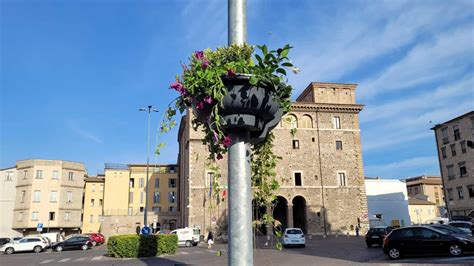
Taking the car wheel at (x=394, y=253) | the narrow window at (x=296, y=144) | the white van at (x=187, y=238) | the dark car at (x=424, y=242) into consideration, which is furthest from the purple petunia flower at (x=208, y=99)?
A: the narrow window at (x=296, y=144)

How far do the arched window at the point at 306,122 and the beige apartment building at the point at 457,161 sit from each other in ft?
60.3

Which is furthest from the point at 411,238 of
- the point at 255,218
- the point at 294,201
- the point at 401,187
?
the point at 401,187

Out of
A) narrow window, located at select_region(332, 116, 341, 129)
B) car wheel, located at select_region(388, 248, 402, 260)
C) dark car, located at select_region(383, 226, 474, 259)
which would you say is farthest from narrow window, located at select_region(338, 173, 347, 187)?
car wheel, located at select_region(388, 248, 402, 260)

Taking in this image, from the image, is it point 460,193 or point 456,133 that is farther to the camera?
point 456,133

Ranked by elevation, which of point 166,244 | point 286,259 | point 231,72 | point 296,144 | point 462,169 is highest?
point 296,144

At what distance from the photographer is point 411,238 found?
16969 millimetres

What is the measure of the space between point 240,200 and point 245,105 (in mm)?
853

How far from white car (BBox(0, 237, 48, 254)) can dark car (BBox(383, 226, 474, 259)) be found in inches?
1201

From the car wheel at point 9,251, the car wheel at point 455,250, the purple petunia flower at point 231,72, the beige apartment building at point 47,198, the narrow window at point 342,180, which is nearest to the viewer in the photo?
the purple petunia flower at point 231,72

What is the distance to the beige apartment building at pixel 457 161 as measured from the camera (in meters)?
46.5

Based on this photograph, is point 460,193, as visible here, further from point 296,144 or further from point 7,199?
point 7,199

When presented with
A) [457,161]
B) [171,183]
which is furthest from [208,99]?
[171,183]

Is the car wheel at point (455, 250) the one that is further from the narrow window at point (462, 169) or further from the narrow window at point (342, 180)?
the narrow window at point (462, 169)

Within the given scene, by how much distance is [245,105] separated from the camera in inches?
134
